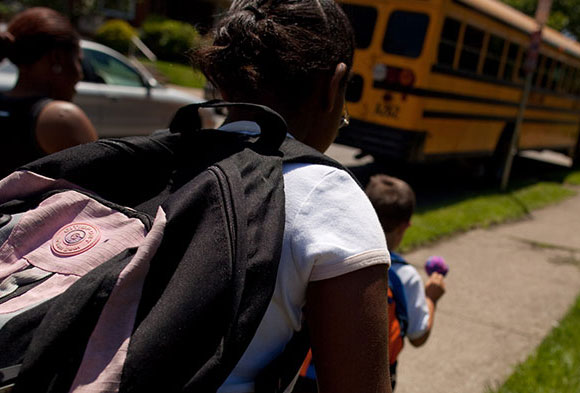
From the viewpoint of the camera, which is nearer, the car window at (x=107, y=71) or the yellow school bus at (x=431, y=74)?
the car window at (x=107, y=71)

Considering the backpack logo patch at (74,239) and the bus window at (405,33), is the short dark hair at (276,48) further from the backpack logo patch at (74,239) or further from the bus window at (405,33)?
the bus window at (405,33)

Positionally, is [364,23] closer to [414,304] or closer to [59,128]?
[414,304]

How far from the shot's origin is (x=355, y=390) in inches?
43.4

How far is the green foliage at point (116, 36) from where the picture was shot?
67.6 ft

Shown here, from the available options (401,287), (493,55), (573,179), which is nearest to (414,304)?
(401,287)

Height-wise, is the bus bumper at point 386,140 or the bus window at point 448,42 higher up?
the bus window at point 448,42

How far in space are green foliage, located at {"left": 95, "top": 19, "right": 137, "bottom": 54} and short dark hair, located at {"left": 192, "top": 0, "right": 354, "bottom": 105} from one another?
2067 cm

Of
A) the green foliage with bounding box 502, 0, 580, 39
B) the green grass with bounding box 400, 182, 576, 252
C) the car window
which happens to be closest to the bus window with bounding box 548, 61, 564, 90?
the green grass with bounding box 400, 182, 576, 252

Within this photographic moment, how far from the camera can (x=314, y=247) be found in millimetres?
1049

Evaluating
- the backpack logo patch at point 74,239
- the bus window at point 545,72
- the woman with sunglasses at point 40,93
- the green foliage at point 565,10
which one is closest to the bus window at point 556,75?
the bus window at point 545,72

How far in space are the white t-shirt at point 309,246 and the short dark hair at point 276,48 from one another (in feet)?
0.80

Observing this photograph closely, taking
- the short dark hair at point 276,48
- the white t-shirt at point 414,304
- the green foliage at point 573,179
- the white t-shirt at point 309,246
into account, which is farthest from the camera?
the green foliage at point 573,179

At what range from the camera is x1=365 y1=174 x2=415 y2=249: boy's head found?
8.54ft

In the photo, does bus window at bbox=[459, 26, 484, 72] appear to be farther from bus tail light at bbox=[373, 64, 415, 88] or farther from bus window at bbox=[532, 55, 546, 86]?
bus window at bbox=[532, 55, 546, 86]
